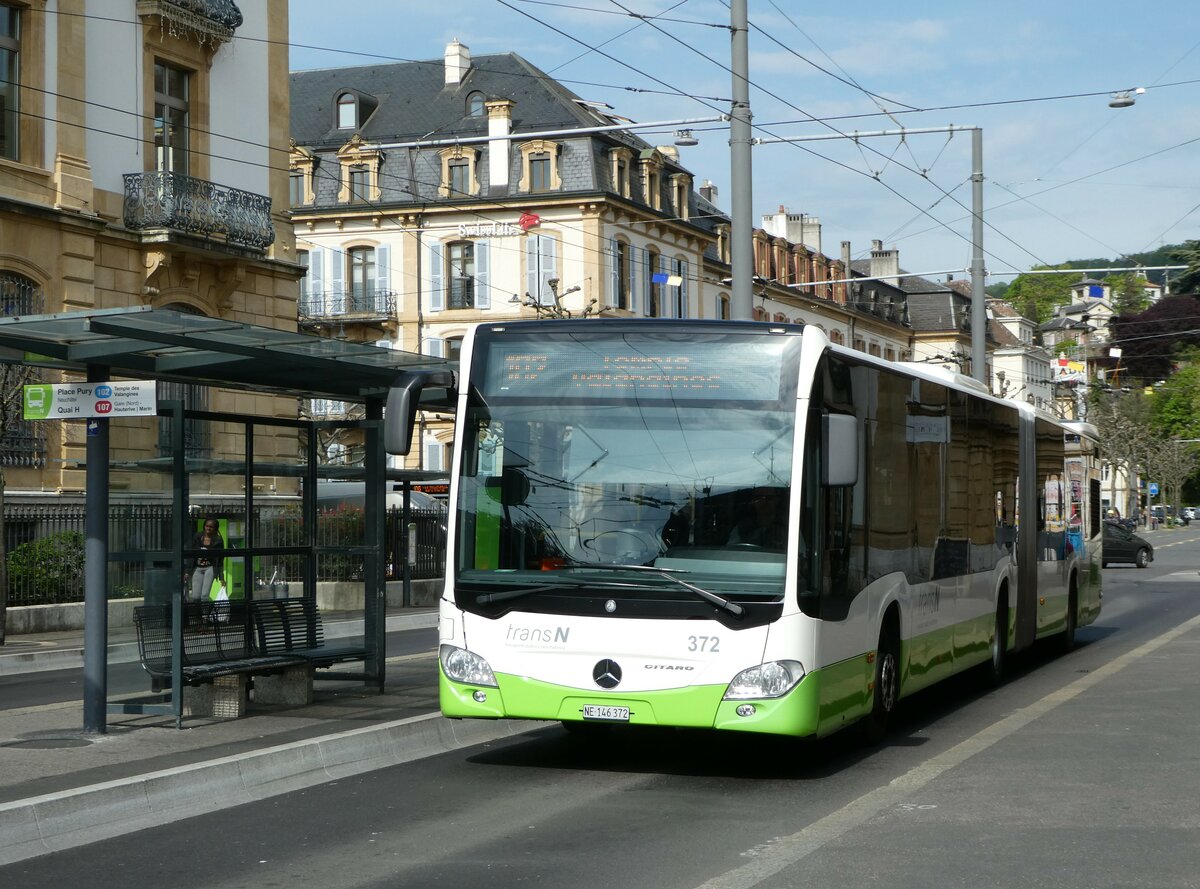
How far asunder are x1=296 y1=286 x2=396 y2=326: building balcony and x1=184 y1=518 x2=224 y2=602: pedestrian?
4843cm

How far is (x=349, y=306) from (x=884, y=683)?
51447mm

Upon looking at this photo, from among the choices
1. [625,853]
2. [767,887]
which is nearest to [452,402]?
[625,853]

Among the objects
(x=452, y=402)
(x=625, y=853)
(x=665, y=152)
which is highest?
(x=665, y=152)

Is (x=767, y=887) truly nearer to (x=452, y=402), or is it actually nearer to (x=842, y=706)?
(x=842, y=706)

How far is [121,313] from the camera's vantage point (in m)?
10.1

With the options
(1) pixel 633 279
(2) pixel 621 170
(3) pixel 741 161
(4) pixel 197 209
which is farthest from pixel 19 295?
(1) pixel 633 279

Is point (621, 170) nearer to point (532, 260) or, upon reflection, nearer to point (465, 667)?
point (532, 260)

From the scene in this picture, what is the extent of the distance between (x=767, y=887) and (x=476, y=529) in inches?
152

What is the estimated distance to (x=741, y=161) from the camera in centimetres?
1773

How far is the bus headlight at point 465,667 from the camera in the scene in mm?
10273

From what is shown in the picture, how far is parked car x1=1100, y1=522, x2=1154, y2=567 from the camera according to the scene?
49.2m

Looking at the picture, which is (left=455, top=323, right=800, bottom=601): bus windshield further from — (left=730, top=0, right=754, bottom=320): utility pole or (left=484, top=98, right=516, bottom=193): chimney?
(left=484, top=98, right=516, bottom=193): chimney

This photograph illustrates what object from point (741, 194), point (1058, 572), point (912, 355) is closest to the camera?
point (741, 194)

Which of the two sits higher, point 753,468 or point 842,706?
point 753,468
